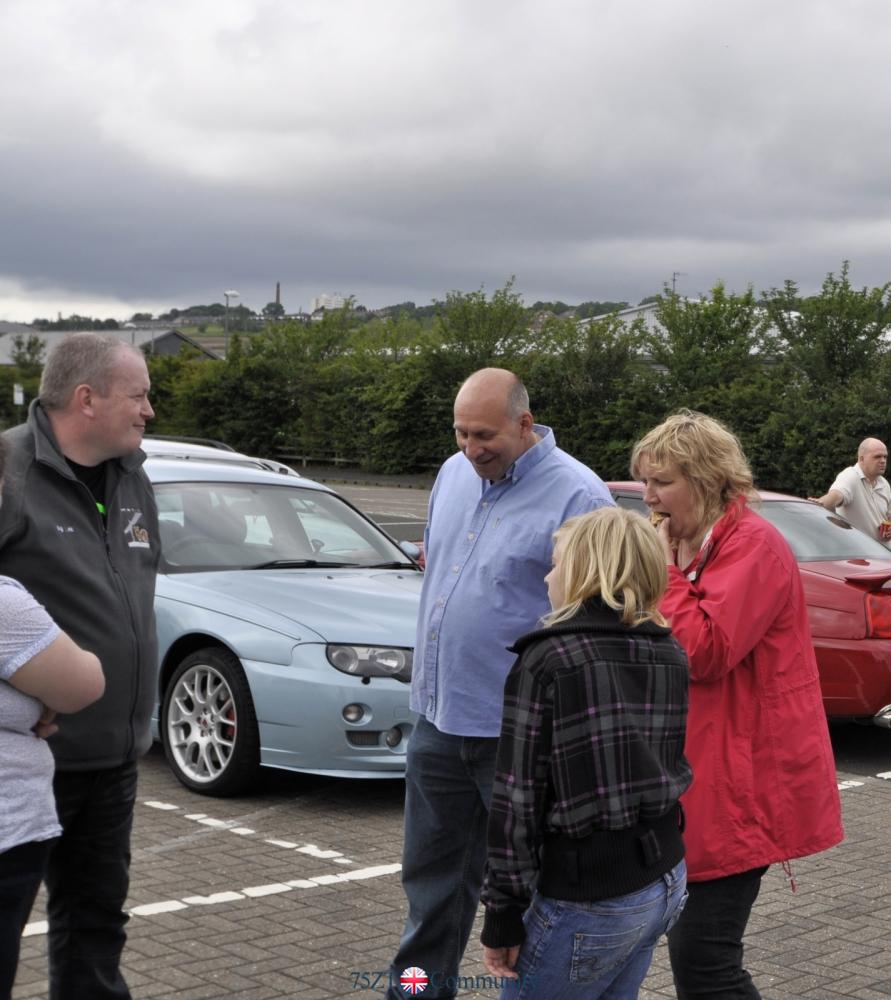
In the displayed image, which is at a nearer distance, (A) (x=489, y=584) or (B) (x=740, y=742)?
(B) (x=740, y=742)

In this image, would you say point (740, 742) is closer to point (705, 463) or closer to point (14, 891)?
point (705, 463)

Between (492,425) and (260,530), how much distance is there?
13.0 feet

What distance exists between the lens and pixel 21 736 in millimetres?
2781

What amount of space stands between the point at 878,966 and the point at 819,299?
3089 cm

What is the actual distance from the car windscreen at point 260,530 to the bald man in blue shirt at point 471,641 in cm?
358

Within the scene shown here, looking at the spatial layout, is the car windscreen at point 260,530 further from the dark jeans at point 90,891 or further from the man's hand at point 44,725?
the man's hand at point 44,725

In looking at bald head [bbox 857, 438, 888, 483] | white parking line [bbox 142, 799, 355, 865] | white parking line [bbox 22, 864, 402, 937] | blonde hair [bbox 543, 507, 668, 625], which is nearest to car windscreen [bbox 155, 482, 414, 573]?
white parking line [bbox 142, 799, 355, 865]

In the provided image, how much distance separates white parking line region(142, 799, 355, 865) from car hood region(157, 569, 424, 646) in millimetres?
933

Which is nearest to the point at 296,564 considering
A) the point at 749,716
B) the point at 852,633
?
the point at 852,633

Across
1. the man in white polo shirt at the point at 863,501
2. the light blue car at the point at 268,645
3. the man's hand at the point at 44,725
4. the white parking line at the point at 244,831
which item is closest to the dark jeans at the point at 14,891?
the man's hand at the point at 44,725

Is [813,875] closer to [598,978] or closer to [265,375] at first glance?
[598,978]

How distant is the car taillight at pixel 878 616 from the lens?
784 centimetres

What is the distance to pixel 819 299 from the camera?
111ft

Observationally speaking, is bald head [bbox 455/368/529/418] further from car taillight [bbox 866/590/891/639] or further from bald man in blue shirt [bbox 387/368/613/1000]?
car taillight [bbox 866/590/891/639]
